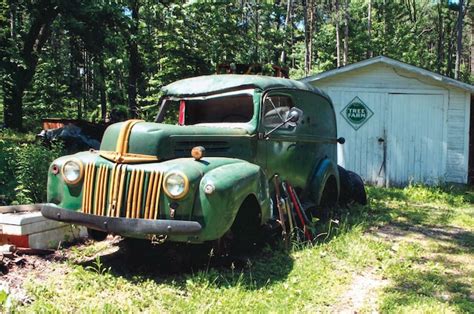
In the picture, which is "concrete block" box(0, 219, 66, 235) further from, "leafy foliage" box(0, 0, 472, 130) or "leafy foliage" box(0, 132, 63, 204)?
"leafy foliage" box(0, 0, 472, 130)

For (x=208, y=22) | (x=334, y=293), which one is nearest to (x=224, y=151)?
(x=334, y=293)

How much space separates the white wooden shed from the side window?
21.7ft

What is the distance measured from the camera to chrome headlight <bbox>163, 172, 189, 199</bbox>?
13.9 feet

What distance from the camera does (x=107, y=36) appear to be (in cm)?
1234

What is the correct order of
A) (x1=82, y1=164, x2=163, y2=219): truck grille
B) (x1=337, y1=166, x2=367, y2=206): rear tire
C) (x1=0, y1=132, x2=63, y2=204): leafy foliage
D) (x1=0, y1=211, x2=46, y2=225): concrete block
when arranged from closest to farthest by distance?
(x1=82, y1=164, x2=163, y2=219): truck grille
(x1=0, y1=211, x2=46, y2=225): concrete block
(x1=0, y1=132, x2=63, y2=204): leafy foliage
(x1=337, y1=166, x2=367, y2=206): rear tire

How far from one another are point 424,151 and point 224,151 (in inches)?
331

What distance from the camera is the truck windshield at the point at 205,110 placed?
242 inches

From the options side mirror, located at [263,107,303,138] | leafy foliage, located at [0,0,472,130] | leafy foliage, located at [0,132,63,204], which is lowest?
leafy foliage, located at [0,132,63,204]

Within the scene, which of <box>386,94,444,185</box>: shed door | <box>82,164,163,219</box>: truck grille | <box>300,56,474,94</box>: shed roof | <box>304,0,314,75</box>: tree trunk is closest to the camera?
<box>82,164,163,219</box>: truck grille

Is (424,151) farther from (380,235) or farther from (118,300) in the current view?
(118,300)

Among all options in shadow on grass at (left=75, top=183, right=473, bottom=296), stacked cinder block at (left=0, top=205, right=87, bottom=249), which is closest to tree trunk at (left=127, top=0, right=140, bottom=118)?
stacked cinder block at (left=0, top=205, right=87, bottom=249)

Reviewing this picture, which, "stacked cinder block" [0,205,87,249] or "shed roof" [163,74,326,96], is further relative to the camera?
"shed roof" [163,74,326,96]

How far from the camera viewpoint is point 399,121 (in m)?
12.3

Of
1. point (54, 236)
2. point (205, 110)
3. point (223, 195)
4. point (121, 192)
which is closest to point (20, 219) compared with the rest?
point (54, 236)
